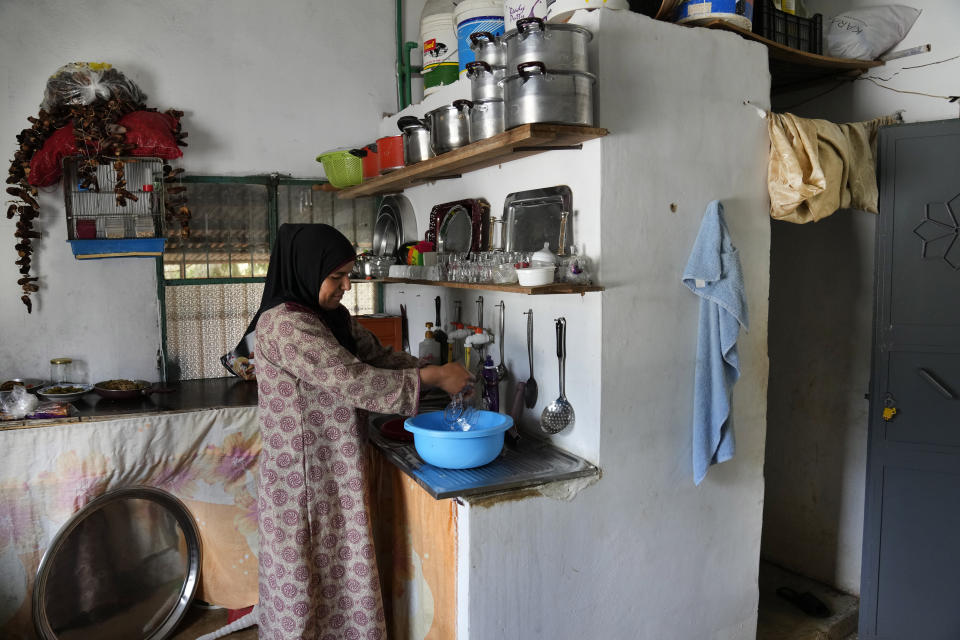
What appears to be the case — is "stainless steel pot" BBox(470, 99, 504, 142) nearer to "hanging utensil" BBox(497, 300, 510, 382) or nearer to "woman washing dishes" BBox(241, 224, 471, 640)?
"woman washing dishes" BBox(241, 224, 471, 640)

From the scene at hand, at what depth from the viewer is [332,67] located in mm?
3410

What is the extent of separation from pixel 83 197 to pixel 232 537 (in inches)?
60.2

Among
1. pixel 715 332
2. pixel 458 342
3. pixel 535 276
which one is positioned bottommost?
pixel 458 342

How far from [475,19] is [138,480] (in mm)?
2222

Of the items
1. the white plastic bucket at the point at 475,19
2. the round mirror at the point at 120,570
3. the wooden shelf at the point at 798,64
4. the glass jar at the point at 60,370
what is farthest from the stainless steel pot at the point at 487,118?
the glass jar at the point at 60,370

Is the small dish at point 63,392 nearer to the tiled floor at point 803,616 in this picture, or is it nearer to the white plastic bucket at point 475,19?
the white plastic bucket at point 475,19

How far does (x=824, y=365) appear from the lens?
300 centimetres

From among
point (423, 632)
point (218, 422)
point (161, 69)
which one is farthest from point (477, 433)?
point (161, 69)

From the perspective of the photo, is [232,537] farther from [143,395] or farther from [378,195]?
[378,195]

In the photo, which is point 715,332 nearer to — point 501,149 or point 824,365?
point 501,149

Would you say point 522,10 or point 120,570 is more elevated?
point 522,10

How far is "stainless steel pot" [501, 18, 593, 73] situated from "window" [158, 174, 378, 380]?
174cm

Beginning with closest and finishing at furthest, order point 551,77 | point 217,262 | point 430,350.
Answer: point 551,77
point 430,350
point 217,262

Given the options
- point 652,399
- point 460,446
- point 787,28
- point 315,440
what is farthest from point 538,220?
point 787,28
